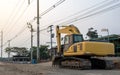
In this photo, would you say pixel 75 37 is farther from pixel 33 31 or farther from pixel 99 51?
pixel 33 31

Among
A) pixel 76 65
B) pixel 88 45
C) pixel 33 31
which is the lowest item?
pixel 76 65

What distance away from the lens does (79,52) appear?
27688mm

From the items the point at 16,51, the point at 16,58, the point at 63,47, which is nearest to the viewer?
the point at 63,47

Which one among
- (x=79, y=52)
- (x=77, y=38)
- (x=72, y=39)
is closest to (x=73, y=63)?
(x=79, y=52)

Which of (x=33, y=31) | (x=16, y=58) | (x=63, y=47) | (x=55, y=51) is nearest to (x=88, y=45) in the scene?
(x=63, y=47)

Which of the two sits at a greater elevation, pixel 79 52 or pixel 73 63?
pixel 79 52

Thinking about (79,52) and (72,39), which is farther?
(72,39)

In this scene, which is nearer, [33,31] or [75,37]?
[75,37]

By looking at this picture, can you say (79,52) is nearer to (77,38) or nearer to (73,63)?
(73,63)

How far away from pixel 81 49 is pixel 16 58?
57.6 m

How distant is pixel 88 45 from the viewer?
26.9m

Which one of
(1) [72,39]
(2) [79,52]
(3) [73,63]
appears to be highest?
(1) [72,39]

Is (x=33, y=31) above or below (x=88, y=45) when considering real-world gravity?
above

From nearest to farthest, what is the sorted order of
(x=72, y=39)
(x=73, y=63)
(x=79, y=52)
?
(x=79, y=52) → (x=73, y=63) → (x=72, y=39)
